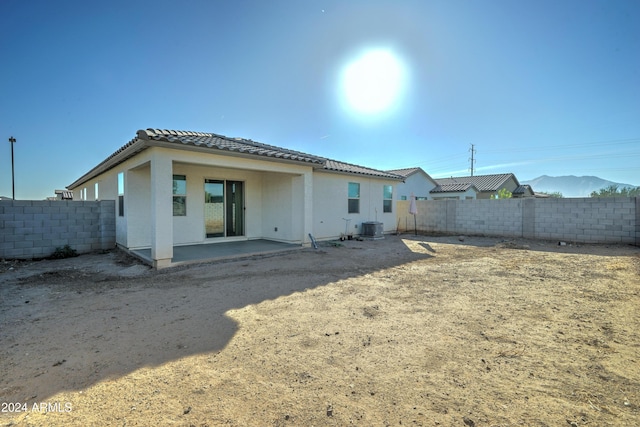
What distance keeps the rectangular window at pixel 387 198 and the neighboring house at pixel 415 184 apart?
11.6 metres

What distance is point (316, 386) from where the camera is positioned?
2.25m

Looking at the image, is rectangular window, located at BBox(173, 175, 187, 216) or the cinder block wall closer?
the cinder block wall

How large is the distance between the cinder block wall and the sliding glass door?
3.11m

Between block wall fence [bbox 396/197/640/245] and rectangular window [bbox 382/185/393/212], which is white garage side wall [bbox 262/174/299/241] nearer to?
rectangular window [bbox 382/185/393/212]

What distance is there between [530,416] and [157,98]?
11.5 m

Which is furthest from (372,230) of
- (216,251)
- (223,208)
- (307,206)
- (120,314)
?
(120,314)

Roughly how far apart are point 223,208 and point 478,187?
29860mm

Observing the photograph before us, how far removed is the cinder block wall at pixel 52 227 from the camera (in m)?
7.42

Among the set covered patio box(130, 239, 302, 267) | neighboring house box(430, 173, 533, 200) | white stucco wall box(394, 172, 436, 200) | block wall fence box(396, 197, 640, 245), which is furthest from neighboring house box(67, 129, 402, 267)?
neighboring house box(430, 173, 533, 200)

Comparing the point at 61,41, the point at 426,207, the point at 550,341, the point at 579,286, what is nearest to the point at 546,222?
the point at 426,207

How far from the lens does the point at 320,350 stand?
2.85 m

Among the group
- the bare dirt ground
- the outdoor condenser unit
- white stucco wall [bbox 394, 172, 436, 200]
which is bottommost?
the bare dirt ground

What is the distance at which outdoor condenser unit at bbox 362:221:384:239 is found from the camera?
1206cm

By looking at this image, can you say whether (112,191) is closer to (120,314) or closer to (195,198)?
(195,198)
